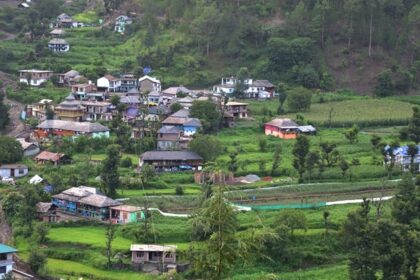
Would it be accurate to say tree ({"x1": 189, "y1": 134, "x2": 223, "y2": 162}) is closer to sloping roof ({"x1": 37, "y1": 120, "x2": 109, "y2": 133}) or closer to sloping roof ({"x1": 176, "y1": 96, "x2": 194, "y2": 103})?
sloping roof ({"x1": 37, "y1": 120, "x2": 109, "y2": 133})

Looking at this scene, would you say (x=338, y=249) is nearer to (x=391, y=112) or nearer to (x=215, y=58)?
(x=391, y=112)

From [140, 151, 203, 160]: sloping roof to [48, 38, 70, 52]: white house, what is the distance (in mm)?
19852

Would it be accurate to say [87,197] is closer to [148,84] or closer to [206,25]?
[148,84]

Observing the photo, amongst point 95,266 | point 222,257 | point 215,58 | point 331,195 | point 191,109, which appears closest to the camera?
point 222,257

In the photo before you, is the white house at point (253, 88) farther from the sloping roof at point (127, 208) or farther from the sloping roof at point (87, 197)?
the sloping roof at point (127, 208)

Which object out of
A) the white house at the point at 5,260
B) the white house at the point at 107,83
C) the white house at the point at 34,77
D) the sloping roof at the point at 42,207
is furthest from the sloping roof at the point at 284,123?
the white house at the point at 5,260

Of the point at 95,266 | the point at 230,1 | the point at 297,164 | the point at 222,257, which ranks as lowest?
the point at 95,266

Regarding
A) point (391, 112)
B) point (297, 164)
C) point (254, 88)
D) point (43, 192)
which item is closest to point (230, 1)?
point (254, 88)

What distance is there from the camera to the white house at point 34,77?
44000 mm

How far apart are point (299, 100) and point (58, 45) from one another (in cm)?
1752

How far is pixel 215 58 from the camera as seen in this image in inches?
1917

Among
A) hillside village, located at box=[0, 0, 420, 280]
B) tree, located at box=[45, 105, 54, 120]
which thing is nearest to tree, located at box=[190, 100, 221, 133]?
hillside village, located at box=[0, 0, 420, 280]

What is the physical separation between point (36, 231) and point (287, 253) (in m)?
8.06

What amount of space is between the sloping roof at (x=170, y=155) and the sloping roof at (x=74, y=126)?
4583 millimetres
